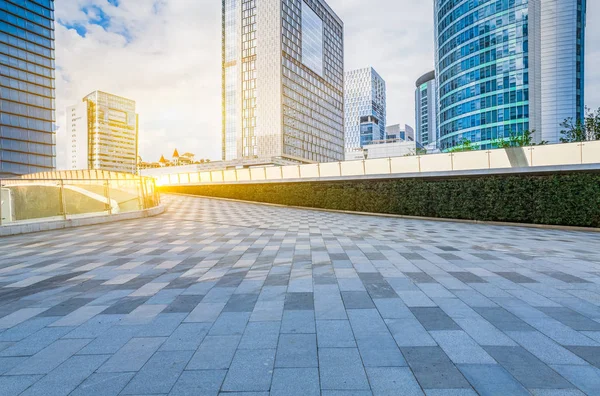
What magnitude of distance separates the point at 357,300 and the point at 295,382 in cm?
204

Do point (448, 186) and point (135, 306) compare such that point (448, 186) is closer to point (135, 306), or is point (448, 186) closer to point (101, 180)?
point (135, 306)

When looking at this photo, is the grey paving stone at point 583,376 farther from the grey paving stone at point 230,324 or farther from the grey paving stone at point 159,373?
the grey paving stone at point 159,373

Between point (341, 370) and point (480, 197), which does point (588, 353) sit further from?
point (480, 197)

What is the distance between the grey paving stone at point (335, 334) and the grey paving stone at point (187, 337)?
1327mm

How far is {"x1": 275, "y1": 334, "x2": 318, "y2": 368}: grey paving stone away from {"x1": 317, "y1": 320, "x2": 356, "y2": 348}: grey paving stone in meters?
0.10

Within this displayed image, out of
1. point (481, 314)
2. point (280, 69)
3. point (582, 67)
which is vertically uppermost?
point (280, 69)

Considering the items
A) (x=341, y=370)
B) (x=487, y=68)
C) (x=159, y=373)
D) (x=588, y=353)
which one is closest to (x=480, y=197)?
(x=588, y=353)

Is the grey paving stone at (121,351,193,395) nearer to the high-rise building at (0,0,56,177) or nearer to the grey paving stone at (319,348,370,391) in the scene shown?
the grey paving stone at (319,348,370,391)

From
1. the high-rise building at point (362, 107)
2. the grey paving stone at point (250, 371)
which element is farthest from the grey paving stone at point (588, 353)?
the high-rise building at point (362, 107)

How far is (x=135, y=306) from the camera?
4195 millimetres

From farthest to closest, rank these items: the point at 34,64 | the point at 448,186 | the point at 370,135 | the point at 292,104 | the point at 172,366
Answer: the point at 370,135 < the point at 292,104 < the point at 34,64 < the point at 448,186 < the point at 172,366

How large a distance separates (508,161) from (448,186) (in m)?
2.99

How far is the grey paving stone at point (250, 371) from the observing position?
95.0 inches

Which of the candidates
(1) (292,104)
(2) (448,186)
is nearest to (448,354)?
(2) (448,186)
